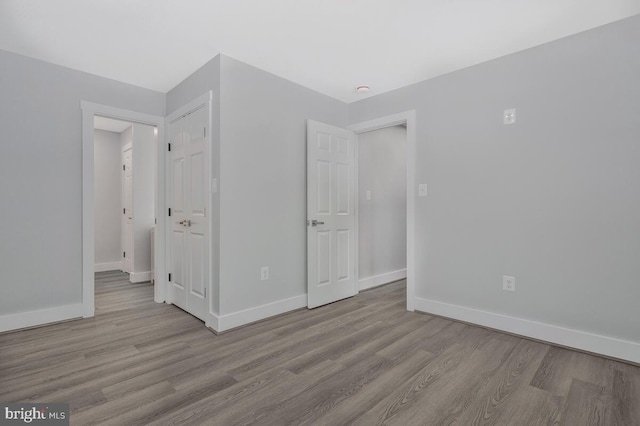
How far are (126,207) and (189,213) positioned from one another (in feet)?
9.50

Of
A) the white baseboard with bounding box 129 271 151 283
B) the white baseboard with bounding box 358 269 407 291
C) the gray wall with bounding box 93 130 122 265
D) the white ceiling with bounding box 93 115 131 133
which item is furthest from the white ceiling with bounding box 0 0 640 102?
the gray wall with bounding box 93 130 122 265

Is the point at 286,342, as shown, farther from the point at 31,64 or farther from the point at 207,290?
the point at 31,64

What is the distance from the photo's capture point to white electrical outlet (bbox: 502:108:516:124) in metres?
2.67

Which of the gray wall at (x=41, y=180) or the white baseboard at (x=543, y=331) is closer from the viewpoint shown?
the white baseboard at (x=543, y=331)

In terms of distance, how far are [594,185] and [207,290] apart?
3202 mm

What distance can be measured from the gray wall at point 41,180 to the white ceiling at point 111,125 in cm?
222

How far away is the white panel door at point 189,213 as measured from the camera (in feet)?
9.73

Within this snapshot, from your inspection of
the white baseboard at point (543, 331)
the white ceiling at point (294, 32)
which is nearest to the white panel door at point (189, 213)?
the white ceiling at point (294, 32)

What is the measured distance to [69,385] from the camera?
6.10 feet

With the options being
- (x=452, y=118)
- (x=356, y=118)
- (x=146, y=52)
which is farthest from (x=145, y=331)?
(x=452, y=118)

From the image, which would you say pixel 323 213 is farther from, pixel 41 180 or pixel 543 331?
pixel 41 180

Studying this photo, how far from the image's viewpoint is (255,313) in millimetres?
2938

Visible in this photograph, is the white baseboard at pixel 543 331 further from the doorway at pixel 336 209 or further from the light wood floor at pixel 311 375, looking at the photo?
the doorway at pixel 336 209

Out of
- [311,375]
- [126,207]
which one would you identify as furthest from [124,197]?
[311,375]
